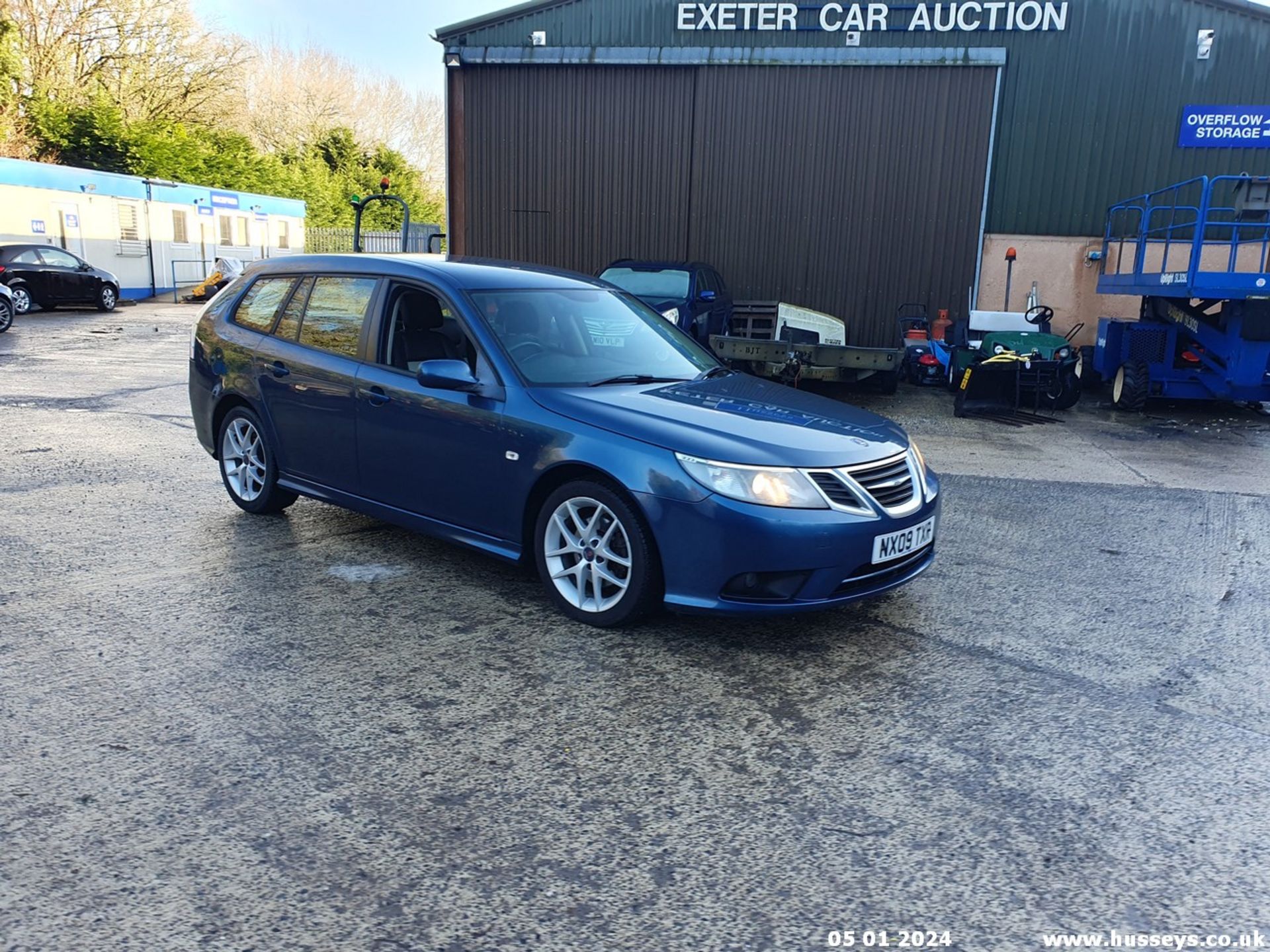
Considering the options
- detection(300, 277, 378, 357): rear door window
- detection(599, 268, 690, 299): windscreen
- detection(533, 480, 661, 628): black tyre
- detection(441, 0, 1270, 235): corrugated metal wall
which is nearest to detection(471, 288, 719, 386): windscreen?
detection(533, 480, 661, 628): black tyre

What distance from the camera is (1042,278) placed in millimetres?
15875

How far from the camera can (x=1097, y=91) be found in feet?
50.0

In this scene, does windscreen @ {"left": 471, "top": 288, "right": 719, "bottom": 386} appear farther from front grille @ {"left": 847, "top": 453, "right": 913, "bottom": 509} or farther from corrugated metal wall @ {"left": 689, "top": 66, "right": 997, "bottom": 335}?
corrugated metal wall @ {"left": 689, "top": 66, "right": 997, "bottom": 335}

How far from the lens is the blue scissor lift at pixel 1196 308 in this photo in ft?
34.9

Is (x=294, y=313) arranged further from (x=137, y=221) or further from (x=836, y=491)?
(x=137, y=221)

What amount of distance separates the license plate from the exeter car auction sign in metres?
13.4

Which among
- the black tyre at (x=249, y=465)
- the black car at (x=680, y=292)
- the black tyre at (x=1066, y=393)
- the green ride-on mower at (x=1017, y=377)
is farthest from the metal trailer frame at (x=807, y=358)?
the black tyre at (x=249, y=465)

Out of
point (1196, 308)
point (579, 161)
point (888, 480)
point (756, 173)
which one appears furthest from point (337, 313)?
point (579, 161)

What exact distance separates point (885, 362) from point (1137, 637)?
287 inches

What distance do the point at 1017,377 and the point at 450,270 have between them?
8523mm

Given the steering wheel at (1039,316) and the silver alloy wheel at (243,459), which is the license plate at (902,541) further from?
the steering wheel at (1039,316)

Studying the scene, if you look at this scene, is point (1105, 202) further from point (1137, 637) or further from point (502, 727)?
point (502, 727)

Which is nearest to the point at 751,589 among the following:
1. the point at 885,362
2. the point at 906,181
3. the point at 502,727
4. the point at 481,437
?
the point at 502,727

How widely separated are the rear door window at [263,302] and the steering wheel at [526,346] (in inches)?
71.5
